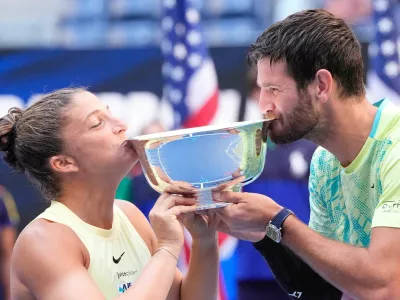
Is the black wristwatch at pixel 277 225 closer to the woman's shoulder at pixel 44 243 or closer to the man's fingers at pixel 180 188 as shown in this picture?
the man's fingers at pixel 180 188

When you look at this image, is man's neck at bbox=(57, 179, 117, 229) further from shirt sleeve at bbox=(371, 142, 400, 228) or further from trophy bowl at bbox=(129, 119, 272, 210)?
shirt sleeve at bbox=(371, 142, 400, 228)

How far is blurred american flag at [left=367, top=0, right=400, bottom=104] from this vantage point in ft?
15.8

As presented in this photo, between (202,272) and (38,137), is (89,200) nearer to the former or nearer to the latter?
(38,137)

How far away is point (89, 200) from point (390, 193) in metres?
0.92

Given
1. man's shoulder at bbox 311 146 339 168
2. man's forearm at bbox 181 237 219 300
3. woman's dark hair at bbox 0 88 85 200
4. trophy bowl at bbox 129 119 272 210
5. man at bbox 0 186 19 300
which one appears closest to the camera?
trophy bowl at bbox 129 119 272 210

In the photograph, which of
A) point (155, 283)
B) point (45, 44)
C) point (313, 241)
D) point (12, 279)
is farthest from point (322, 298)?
point (45, 44)

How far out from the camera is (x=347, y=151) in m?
2.48

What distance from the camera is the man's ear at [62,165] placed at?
7.77 ft

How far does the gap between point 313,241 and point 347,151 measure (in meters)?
0.37

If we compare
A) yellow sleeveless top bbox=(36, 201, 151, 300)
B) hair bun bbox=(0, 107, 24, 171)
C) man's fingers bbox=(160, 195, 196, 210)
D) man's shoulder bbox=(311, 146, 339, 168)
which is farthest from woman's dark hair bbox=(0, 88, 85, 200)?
man's shoulder bbox=(311, 146, 339, 168)

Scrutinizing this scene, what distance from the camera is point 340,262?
223 cm

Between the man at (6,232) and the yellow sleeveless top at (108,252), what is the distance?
8.46ft

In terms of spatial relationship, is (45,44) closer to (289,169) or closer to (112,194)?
(289,169)

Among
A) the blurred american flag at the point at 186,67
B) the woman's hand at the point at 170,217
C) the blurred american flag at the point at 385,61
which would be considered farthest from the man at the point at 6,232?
the woman's hand at the point at 170,217
